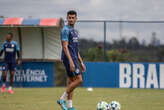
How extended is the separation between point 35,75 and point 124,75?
14.3ft

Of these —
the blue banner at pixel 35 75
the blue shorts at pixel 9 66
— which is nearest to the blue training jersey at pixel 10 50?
the blue shorts at pixel 9 66

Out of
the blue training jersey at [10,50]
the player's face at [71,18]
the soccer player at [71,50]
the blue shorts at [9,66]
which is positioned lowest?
the blue shorts at [9,66]

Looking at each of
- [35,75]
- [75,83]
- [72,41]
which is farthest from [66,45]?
[35,75]

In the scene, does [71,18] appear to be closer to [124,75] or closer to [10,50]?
[10,50]

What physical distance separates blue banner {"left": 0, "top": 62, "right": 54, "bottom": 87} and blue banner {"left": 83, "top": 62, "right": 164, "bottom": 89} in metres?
1.76

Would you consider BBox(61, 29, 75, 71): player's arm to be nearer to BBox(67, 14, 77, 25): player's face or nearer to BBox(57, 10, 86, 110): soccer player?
BBox(57, 10, 86, 110): soccer player

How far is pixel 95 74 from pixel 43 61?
266cm

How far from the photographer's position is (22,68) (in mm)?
20312

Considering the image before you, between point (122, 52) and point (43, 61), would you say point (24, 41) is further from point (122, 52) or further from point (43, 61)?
point (122, 52)

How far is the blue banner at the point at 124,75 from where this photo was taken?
1938cm

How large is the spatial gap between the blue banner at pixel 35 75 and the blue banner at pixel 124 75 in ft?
5.78

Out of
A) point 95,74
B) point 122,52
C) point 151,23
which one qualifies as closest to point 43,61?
point 95,74

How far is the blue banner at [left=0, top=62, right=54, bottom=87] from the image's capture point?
20219 mm

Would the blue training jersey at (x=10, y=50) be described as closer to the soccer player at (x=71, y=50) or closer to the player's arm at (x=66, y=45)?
the soccer player at (x=71, y=50)
